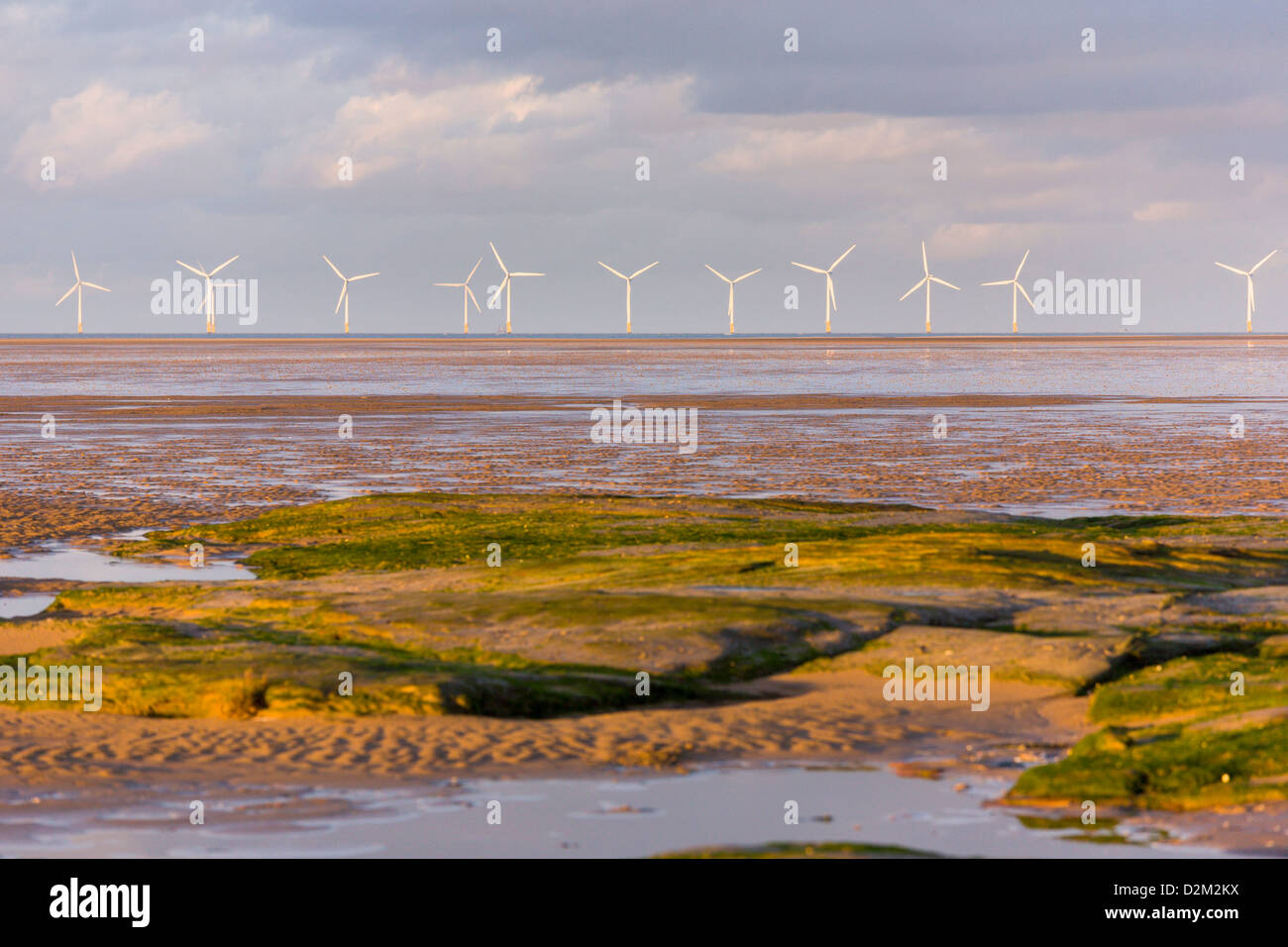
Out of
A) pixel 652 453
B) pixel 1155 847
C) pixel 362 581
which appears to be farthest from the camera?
pixel 652 453

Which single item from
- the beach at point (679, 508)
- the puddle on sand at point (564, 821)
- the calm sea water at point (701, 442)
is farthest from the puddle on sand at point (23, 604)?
the calm sea water at point (701, 442)

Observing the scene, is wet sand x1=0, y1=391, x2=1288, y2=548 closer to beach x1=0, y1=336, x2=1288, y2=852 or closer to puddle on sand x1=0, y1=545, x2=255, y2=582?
beach x1=0, y1=336, x2=1288, y2=852

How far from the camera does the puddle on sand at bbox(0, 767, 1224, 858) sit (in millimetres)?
11500

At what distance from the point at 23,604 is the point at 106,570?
3.50m

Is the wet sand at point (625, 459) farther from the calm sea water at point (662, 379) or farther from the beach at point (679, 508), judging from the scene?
the calm sea water at point (662, 379)

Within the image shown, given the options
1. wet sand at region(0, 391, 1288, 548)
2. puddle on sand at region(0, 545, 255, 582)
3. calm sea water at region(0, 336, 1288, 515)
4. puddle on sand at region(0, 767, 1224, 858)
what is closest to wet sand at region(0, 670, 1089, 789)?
puddle on sand at region(0, 767, 1224, 858)

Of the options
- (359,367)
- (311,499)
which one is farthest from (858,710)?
(359,367)

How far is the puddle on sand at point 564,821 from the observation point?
37.7 ft

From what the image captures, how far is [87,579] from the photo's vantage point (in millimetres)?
25344

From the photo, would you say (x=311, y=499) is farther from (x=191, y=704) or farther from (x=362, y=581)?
(x=191, y=704)

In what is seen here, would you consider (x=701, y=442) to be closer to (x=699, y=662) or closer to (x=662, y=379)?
(x=699, y=662)

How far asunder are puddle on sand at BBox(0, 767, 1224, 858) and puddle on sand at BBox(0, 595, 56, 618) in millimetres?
10284
